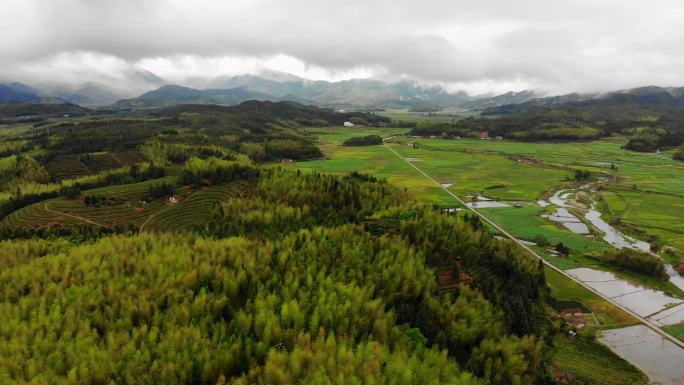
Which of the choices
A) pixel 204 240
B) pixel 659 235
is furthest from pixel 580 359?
pixel 659 235

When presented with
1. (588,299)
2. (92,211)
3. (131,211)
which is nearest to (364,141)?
(131,211)

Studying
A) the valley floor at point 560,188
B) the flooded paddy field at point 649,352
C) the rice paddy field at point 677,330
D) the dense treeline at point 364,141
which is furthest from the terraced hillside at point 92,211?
the dense treeline at point 364,141

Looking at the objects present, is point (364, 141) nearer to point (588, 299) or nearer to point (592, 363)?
point (588, 299)

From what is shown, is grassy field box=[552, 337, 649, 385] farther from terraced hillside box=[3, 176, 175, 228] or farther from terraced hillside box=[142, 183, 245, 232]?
terraced hillside box=[3, 176, 175, 228]

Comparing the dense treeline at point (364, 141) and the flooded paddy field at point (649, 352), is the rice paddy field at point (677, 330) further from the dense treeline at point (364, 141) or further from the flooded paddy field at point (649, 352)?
the dense treeline at point (364, 141)

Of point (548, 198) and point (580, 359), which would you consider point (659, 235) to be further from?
point (580, 359)
